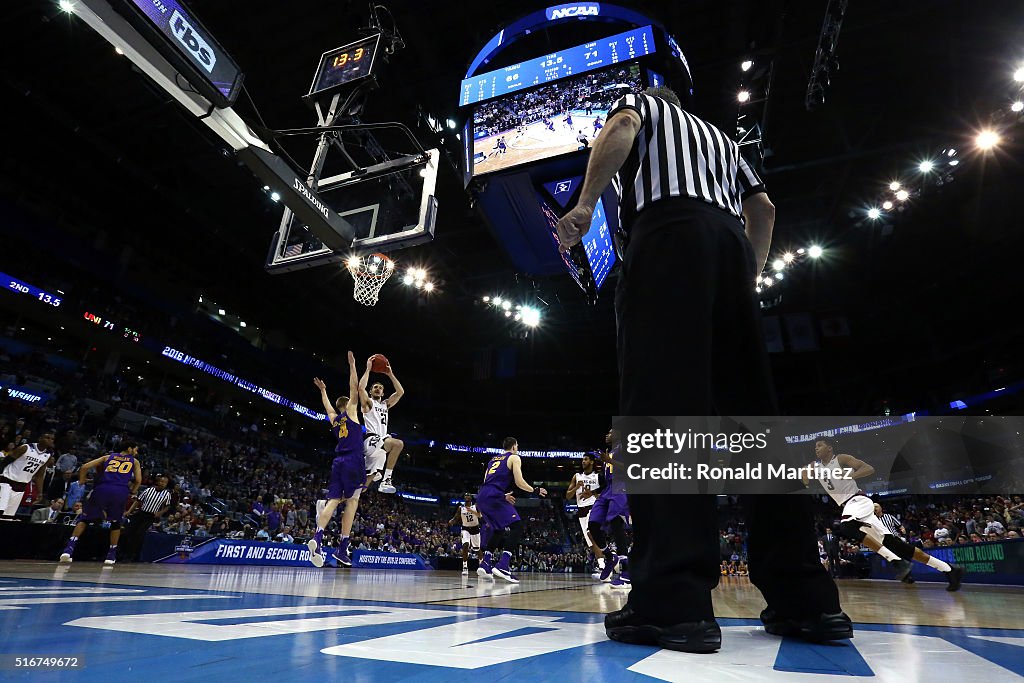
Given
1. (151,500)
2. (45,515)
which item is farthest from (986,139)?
(45,515)

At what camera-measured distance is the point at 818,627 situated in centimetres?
143

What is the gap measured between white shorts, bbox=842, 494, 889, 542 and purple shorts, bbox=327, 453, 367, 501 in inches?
249

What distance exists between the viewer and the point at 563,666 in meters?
1.03

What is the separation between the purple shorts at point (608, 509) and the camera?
6.91m

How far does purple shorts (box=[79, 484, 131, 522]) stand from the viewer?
24.3 feet

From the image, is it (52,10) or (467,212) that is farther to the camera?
(467,212)

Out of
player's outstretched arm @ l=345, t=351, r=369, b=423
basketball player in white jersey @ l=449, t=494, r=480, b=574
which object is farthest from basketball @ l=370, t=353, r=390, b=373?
basketball player in white jersey @ l=449, t=494, r=480, b=574

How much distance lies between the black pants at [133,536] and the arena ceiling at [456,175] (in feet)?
28.6

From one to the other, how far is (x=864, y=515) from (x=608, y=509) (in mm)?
3275

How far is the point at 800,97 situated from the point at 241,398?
92.1 feet

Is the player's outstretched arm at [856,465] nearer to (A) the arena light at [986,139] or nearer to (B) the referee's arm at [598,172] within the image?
(B) the referee's arm at [598,172]

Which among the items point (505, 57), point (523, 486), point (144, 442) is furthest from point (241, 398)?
point (523, 486)

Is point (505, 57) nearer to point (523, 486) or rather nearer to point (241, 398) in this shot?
point (523, 486)

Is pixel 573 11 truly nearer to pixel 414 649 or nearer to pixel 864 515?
pixel 864 515
